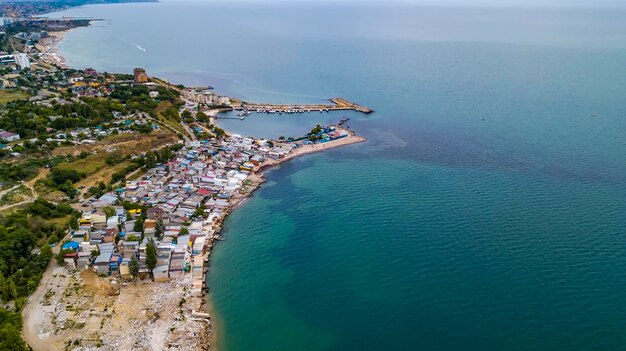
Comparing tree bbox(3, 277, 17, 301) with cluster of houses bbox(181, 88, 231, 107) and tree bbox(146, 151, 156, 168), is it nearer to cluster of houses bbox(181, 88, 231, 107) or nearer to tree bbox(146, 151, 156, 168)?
tree bbox(146, 151, 156, 168)

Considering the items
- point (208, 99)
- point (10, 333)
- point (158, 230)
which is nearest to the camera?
point (10, 333)

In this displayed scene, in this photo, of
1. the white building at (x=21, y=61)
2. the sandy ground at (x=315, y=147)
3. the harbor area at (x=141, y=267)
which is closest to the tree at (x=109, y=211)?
the harbor area at (x=141, y=267)

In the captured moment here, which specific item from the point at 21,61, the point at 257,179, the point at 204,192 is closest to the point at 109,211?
the point at 204,192

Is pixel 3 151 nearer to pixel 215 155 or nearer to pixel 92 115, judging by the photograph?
pixel 92 115

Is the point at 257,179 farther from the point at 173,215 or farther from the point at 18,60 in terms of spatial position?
the point at 18,60

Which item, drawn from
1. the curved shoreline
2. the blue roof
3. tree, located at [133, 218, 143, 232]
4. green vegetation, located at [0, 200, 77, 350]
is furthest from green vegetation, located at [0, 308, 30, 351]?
tree, located at [133, 218, 143, 232]

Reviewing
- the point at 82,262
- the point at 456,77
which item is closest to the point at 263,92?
the point at 456,77
